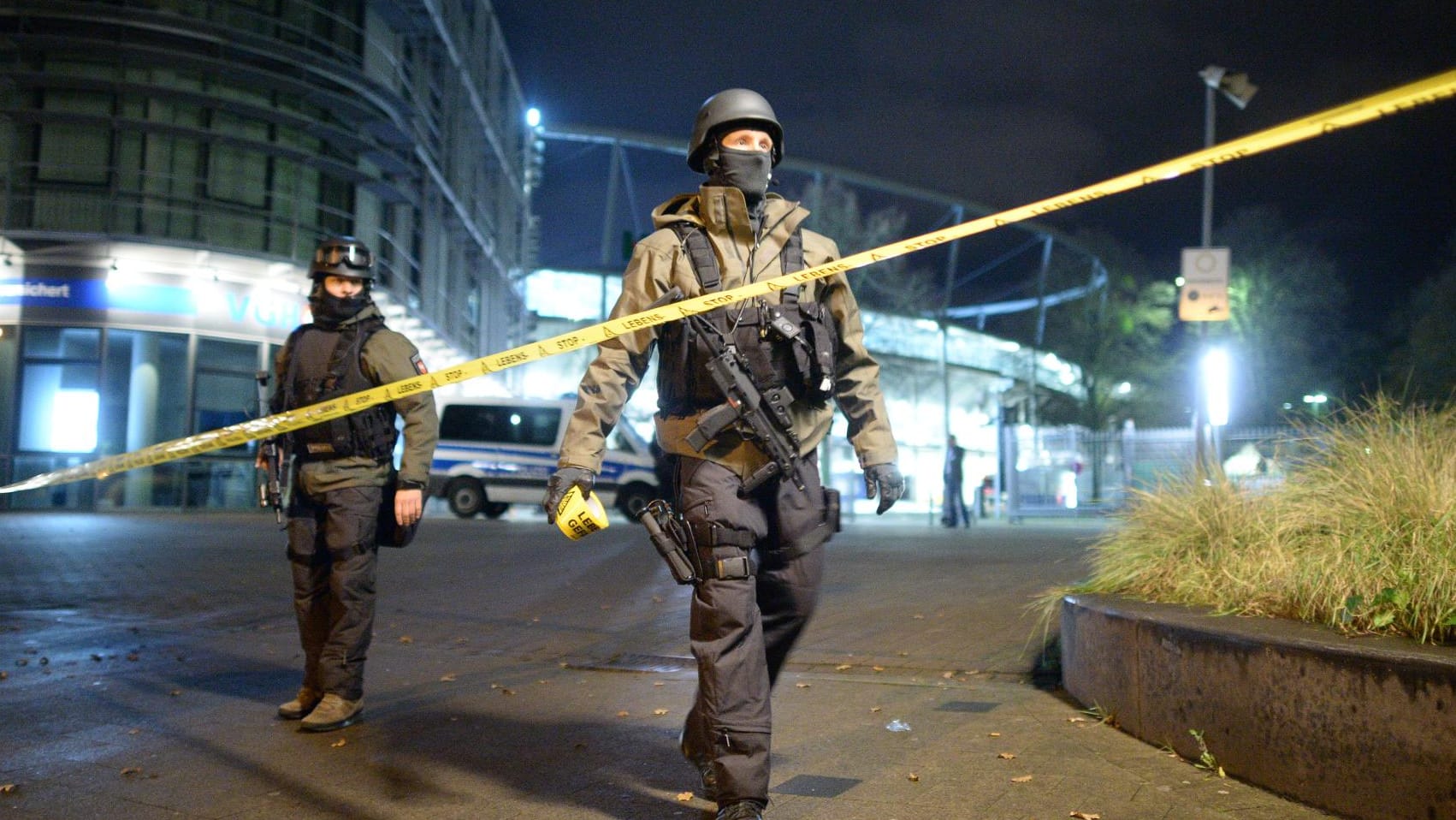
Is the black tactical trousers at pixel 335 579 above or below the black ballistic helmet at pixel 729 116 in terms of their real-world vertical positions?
below

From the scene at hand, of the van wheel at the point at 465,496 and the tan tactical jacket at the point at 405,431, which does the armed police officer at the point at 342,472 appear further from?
the van wheel at the point at 465,496

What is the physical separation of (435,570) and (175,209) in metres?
14.7

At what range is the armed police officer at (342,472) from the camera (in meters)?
4.54

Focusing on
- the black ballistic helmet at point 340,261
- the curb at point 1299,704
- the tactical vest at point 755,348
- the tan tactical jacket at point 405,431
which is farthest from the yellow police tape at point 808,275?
the curb at point 1299,704

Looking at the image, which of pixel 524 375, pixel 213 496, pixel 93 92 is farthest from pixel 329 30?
pixel 524 375

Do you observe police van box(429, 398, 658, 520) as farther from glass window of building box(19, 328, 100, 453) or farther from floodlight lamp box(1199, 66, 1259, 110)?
floodlight lamp box(1199, 66, 1259, 110)

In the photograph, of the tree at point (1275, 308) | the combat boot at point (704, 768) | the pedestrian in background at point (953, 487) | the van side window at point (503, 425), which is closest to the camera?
the combat boot at point (704, 768)

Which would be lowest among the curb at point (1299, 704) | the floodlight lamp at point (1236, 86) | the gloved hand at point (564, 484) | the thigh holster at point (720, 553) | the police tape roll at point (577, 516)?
the curb at point (1299, 704)

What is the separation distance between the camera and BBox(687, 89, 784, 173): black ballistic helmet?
3547mm

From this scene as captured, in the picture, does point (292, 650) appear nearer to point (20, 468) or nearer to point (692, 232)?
point (692, 232)

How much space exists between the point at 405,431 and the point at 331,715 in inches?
43.4

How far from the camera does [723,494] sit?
3256 millimetres

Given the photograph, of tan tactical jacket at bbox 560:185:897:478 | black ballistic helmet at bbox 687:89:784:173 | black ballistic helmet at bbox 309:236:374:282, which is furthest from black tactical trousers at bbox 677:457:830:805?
black ballistic helmet at bbox 309:236:374:282

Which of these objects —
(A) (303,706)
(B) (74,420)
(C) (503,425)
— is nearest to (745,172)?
(A) (303,706)
